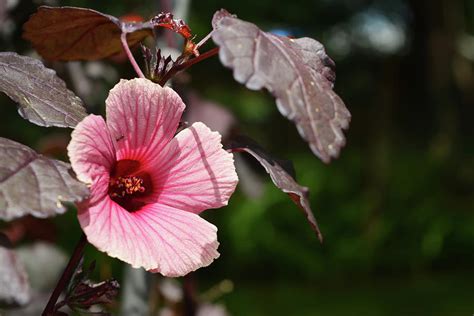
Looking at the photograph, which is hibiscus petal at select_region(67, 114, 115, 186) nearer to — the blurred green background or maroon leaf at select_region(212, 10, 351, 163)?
maroon leaf at select_region(212, 10, 351, 163)

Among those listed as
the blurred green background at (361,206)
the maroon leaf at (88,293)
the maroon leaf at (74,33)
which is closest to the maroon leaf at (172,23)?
the maroon leaf at (74,33)

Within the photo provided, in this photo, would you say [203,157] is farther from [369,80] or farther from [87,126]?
[369,80]

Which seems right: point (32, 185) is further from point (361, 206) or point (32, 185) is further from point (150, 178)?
point (361, 206)

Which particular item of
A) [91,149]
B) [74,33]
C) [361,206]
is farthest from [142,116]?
[361,206]

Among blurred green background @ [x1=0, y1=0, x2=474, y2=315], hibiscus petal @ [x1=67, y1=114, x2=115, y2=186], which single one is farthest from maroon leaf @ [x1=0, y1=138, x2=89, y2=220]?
blurred green background @ [x1=0, y1=0, x2=474, y2=315]

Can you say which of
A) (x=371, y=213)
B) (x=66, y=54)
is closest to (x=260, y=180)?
(x=66, y=54)

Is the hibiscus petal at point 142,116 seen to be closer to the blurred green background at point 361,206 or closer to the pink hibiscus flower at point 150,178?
the pink hibiscus flower at point 150,178
